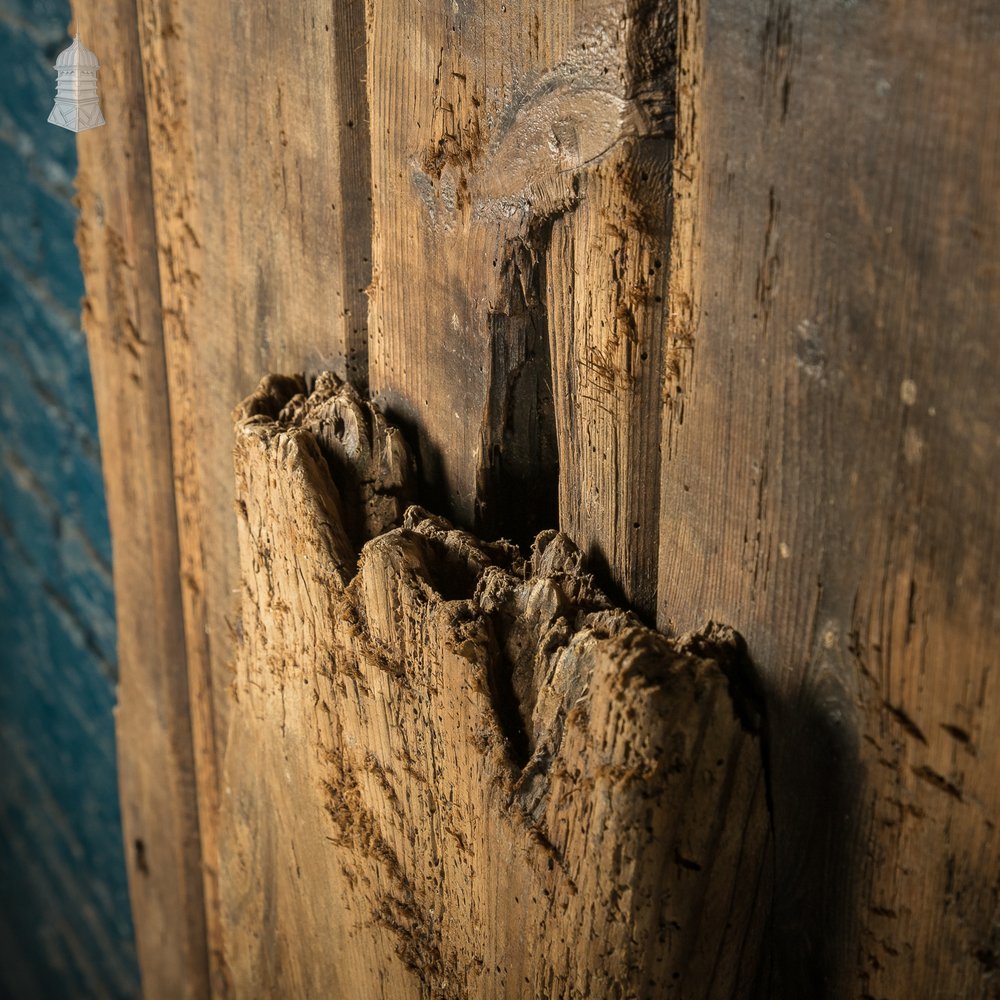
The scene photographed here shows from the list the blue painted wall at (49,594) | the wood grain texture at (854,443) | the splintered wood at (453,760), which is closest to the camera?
the wood grain texture at (854,443)

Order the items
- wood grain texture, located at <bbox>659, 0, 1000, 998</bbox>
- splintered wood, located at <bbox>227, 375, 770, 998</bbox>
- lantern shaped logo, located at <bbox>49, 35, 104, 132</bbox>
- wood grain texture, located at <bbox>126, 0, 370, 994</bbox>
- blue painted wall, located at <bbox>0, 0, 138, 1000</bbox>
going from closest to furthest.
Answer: wood grain texture, located at <bbox>659, 0, 1000, 998</bbox> < splintered wood, located at <bbox>227, 375, 770, 998</bbox> < wood grain texture, located at <bbox>126, 0, 370, 994</bbox> < lantern shaped logo, located at <bbox>49, 35, 104, 132</bbox> < blue painted wall, located at <bbox>0, 0, 138, 1000</bbox>

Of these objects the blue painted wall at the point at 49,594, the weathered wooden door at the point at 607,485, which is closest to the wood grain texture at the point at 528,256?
the weathered wooden door at the point at 607,485

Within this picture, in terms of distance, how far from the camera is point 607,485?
661mm

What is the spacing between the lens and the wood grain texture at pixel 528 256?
0.59m

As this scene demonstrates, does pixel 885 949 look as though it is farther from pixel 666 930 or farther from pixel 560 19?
pixel 560 19

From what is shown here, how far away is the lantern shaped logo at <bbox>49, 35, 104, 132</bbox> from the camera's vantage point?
1.03 metres

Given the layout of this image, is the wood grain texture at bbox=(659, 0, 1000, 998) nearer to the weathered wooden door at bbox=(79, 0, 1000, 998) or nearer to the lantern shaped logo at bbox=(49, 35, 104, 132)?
the weathered wooden door at bbox=(79, 0, 1000, 998)

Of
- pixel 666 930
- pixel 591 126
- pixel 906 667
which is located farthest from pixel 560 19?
pixel 666 930

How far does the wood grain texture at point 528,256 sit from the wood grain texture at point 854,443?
3cm

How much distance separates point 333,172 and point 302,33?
0.31 feet

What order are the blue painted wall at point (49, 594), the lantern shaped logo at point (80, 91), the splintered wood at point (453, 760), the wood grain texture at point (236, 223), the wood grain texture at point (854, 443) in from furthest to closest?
1. the blue painted wall at point (49, 594)
2. the lantern shaped logo at point (80, 91)
3. the wood grain texture at point (236, 223)
4. the splintered wood at point (453, 760)
5. the wood grain texture at point (854, 443)

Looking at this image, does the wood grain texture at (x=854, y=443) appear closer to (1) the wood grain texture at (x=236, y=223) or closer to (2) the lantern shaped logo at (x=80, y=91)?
(1) the wood grain texture at (x=236, y=223)

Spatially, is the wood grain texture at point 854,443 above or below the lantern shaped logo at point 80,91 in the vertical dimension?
below

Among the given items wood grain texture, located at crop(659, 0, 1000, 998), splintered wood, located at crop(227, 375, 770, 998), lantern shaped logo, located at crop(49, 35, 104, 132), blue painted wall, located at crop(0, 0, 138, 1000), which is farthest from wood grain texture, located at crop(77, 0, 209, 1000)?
wood grain texture, located at crop(659, 0, 1000, 998)
